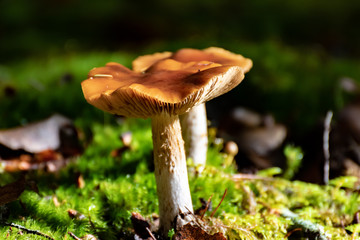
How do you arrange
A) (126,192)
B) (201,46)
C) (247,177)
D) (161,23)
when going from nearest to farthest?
(126,192), (247,177), (201,46), (161,23)

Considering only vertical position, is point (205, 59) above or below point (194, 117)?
above

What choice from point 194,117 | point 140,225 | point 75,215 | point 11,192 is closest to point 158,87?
point 194,117

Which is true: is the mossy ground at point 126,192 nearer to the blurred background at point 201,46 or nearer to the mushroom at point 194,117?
the blurred background at point 201,46

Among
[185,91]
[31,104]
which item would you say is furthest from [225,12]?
[185,91]

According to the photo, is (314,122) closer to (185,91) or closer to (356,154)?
(356,154)

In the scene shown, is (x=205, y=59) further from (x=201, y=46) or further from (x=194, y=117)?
(x=201, y=46)

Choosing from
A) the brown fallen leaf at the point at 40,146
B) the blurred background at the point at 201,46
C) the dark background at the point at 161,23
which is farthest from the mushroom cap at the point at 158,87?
the dark background at the point at 161,23
